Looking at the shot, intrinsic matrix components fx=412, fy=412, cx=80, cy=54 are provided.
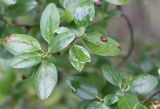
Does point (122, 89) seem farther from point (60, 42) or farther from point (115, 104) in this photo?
point (60, 42)

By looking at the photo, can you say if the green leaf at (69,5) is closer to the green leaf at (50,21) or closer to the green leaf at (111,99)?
the green leaf at (50,21)

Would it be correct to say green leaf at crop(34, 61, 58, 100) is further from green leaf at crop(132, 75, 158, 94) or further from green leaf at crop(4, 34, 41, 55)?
green leaf at crop(132, 75, 158, 94)

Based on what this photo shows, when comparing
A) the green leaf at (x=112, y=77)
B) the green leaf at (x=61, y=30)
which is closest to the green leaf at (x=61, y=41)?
the green leaf at (x=61, y=30)

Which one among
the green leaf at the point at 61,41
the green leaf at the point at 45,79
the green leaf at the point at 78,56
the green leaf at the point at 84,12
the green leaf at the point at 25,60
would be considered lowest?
the green leaf at the point at 45,79

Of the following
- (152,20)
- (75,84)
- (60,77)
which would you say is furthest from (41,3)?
(152,20)

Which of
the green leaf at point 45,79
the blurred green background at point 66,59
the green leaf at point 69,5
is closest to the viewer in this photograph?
the green leaf at point 45,79

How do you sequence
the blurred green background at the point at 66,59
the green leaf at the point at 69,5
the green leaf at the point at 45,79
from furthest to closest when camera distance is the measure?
the blurred green background at the point at 66,59 < the green leaf at the point at 69,5 < the green leaf at the point at 45,79
